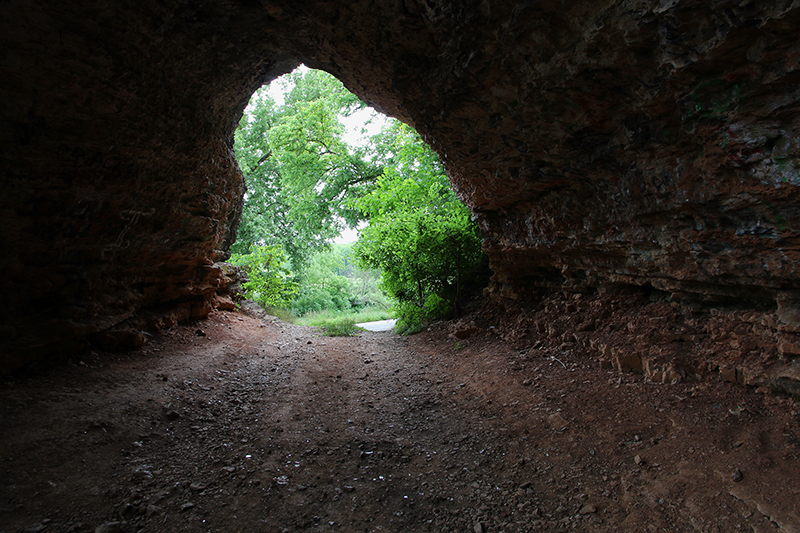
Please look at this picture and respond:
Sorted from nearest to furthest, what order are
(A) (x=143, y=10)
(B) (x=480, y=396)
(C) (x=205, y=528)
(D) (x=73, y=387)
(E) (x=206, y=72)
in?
(C) (x=205, y=528), (A) (x=143, y=10), (D) (x=73, y=387), (B) (x=480, y=396), (E) (x=206, y=72)

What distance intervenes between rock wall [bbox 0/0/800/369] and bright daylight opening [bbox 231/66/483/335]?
2931mm

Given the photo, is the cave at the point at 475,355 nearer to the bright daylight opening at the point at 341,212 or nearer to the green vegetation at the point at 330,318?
the bright daylight opening at the point at 341,212

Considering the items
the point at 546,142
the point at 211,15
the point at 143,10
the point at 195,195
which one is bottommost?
the point at 546,142

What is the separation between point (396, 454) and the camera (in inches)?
119

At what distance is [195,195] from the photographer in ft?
18.5

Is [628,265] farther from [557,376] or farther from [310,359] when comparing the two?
[310,359]

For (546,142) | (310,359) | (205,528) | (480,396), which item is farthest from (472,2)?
(310,359)

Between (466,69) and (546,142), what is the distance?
107 cm

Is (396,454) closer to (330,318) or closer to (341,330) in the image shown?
(341,330)

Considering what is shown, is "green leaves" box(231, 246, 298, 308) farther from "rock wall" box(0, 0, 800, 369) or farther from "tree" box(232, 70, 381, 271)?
"rock wall" box(0, 0, 800, 369)

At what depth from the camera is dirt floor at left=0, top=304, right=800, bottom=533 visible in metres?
2.14

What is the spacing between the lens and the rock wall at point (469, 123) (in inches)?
96.0

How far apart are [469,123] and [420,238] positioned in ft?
12.9

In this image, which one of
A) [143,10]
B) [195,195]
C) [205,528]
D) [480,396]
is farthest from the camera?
[195,195]
